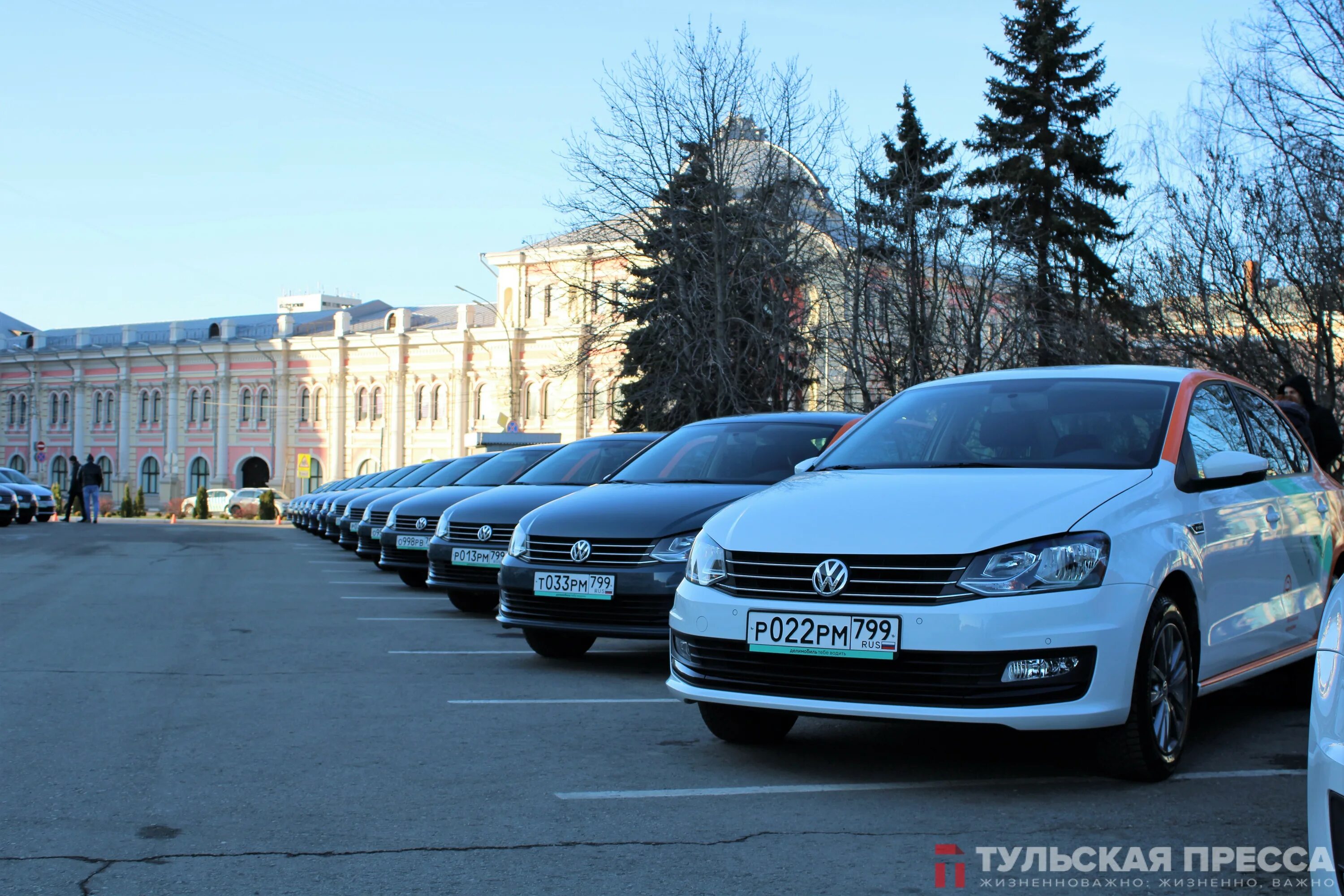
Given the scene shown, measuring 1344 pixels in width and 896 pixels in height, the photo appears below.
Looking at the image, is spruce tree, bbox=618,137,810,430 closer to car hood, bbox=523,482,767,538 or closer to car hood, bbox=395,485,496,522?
car hood, bbox=395,485,496,522

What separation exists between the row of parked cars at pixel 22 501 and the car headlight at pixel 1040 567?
115ft

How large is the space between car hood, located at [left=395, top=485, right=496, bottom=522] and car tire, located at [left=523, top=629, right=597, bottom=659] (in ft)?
16.6

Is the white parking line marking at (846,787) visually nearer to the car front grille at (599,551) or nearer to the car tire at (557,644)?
the car front grille at (599,551)

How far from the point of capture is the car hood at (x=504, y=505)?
1121cm

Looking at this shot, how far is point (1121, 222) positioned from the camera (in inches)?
1596

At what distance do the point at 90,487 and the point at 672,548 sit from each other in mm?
39963

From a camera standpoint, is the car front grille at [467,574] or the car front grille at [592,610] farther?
the car front grille at [467,574]

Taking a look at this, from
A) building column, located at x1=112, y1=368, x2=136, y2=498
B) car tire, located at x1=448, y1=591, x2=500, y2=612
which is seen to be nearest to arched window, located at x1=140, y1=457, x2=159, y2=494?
building column, located at x1=112, y1=368, x2=136, y2=498

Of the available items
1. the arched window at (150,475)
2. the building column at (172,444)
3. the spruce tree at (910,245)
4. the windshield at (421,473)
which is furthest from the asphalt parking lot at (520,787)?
the arched window at (150,475)

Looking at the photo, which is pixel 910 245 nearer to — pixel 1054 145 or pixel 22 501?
pixel 1054 145

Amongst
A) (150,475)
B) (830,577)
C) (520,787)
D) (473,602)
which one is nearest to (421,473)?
(473,602)

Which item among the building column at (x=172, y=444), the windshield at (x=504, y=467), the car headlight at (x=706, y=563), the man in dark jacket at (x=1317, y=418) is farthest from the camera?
the building column at (x=172, y=444)

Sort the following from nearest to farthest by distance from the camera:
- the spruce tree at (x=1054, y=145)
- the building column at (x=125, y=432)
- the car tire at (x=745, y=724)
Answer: the car tire at (x=745, y=724) < the spruce tree at (x=1054, y=145) < the building column at (x=125, y=432)

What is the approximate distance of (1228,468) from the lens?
18.8ft
